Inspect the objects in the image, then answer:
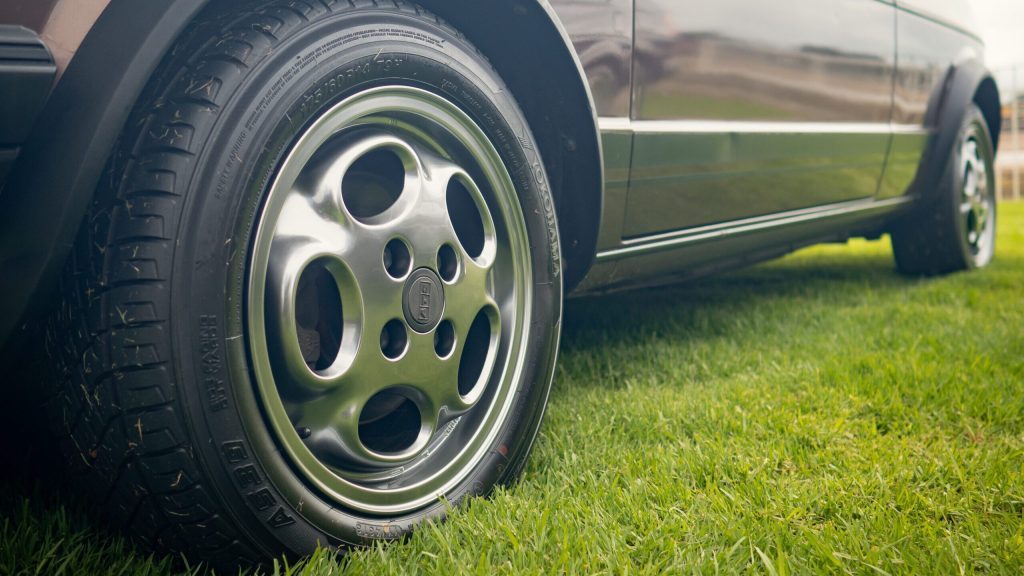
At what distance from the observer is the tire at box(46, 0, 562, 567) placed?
1.07m

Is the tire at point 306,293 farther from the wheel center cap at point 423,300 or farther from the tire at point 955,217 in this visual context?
the tire at point 955,217

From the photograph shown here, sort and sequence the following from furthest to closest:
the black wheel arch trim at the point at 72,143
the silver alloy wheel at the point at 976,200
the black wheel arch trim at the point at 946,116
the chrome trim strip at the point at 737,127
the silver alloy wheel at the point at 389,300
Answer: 1. the silver alloy wheel at the point at 976,200
2. the black wheel arch trim at the point at 946,116
3. the chrome trim strip at the point at 737,127
4. the silver alloy wheel at the point at 389,300
5. the black wheel arch trim at the point at 72,143

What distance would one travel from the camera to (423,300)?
1388 millimetres

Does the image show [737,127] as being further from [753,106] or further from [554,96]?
[554,96]

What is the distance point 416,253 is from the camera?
4.53ft

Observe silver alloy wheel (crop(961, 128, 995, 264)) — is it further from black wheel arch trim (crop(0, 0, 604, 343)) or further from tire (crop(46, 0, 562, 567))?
black wheel arch trim (crop(0, 0, 604, 343))

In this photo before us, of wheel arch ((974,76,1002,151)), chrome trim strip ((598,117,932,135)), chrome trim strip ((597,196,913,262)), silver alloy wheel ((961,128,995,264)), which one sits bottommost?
silver alloy wheel ((961,128,995,264))

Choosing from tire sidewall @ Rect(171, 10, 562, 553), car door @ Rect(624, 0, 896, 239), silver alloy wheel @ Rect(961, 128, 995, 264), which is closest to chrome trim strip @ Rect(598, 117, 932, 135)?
car door @ Rect(624, 0, 896, 239)

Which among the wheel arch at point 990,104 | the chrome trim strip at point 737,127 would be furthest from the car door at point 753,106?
the wheel arch at point 990,104

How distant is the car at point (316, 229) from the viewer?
1.04m

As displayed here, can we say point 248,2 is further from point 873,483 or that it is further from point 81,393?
point 873,483

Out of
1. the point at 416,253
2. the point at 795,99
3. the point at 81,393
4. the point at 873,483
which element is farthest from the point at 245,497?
the point at 795,99

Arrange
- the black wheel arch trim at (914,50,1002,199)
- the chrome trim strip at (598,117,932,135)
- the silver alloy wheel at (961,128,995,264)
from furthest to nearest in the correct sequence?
the silver alloy wheel at (961,128,995,264) → the black wheel arch trim at (914,50,1002,199) → the chrome trim strip at (598,117,932,135)

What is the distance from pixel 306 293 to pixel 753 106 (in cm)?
149
